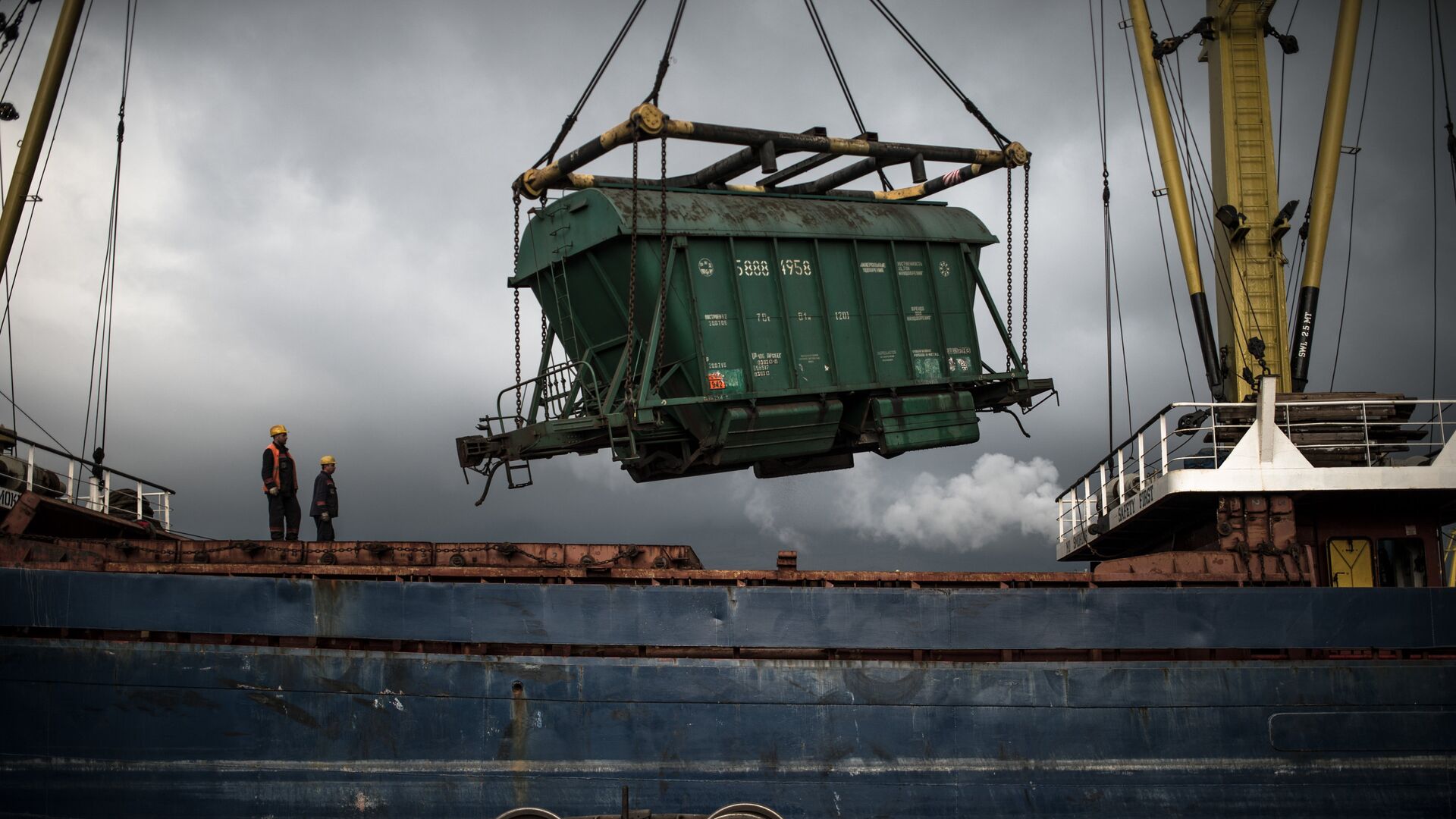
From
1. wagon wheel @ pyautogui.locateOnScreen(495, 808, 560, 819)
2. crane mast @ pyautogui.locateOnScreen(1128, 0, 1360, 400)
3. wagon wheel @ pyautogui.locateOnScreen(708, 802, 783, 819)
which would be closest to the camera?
wagon wheel @ pyautogui.locateOnScreen(495, 808, 560, 819)

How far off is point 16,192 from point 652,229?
10286 millimetres

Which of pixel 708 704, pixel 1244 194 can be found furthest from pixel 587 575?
pixel 1244 194

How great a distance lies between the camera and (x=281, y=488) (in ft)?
49.3

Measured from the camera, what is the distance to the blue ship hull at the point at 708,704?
1288 centimetres

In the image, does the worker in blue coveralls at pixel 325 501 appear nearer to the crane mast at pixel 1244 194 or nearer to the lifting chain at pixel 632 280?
the lifting chain at pixel 632 280

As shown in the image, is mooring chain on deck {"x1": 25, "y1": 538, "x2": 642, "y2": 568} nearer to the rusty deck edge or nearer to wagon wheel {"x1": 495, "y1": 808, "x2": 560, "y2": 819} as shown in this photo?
the rusty deck edge

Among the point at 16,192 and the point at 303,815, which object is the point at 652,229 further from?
the point at 16,192

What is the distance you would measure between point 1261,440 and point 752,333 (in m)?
6.38

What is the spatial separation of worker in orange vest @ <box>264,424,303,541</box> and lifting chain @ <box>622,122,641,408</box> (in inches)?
170

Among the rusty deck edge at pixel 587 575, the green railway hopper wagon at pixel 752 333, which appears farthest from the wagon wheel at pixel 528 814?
the green railway hopper wagon at pixel 752 333

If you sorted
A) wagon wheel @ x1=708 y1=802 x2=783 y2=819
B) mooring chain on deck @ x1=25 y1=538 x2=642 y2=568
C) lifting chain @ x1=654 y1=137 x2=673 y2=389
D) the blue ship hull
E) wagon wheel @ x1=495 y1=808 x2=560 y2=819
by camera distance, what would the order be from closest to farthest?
wagon wheel @ x1=495 y1=808 x2=560 y2=819, wagon wheel @ x1=708 y1=802 x2=783 y2=819, the blue ship hull, mooring chain on deck @ x1=25 y1=538 x2=642 y2=568, lifting chain @ x1=654 y1=137 x2=673 y2=389

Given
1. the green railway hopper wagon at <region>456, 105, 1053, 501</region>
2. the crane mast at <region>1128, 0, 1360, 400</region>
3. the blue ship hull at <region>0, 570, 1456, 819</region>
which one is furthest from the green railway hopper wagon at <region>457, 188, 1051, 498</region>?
the crane mast at <region>1128, 0, 1360, 400</region>

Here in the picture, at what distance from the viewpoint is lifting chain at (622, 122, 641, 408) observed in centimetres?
1405

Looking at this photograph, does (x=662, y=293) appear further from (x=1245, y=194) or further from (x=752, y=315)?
(x=1245, y=194)
